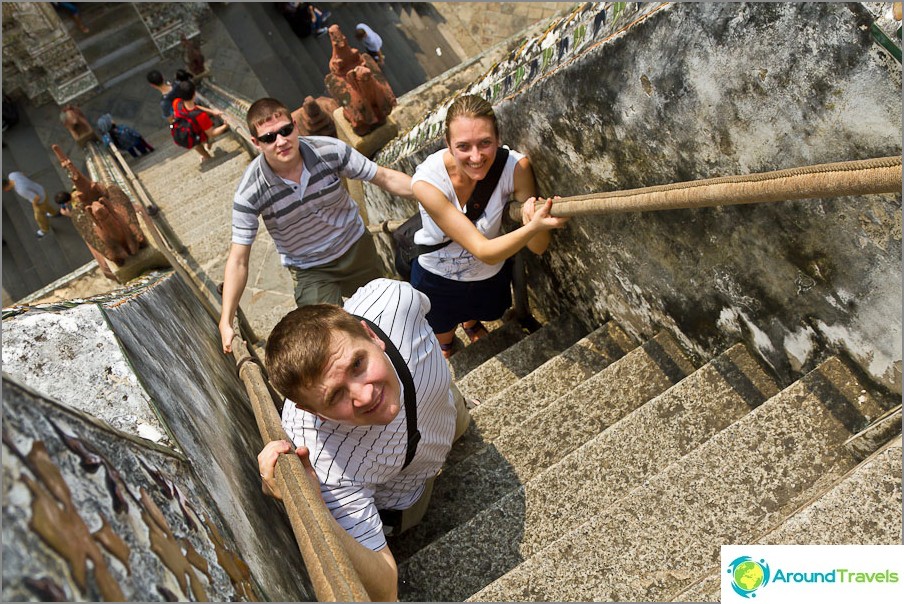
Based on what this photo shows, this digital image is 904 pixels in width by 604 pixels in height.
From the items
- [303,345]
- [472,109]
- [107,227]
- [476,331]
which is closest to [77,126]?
[107,227]

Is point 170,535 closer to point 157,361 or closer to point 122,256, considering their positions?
point 157,361

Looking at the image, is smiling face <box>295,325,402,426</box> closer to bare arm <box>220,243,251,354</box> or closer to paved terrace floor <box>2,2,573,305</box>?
bare arm <box>220,243,251,354</box>

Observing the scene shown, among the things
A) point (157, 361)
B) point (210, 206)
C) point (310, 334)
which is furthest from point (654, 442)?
point (210, 206)

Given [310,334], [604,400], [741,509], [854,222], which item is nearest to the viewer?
[310,334]

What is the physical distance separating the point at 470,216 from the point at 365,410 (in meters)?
1.48

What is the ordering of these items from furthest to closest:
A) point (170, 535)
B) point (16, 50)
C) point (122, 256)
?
point (16, 50), point (122, 256), point (170, 535)

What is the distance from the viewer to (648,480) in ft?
9.12

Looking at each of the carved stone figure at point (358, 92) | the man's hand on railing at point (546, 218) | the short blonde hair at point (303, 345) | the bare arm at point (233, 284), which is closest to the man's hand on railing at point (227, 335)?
the bare arm at point (233, 284)

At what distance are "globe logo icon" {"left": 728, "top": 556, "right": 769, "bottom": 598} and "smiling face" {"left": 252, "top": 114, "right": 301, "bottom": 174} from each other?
261 cm

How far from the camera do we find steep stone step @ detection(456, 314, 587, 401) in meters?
4.21

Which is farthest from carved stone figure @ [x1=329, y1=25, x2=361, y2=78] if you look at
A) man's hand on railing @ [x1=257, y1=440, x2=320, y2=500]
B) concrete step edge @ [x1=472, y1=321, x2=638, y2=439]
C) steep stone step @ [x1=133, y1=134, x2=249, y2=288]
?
man's hand on railing @ [x1=257, y1=440, x2=320, y2=500]

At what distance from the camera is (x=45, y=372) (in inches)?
88.8

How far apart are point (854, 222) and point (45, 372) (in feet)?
8.45

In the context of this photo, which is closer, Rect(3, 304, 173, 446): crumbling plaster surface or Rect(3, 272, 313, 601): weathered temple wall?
Rect(3, 272, 313, 601): weathered temple wall
